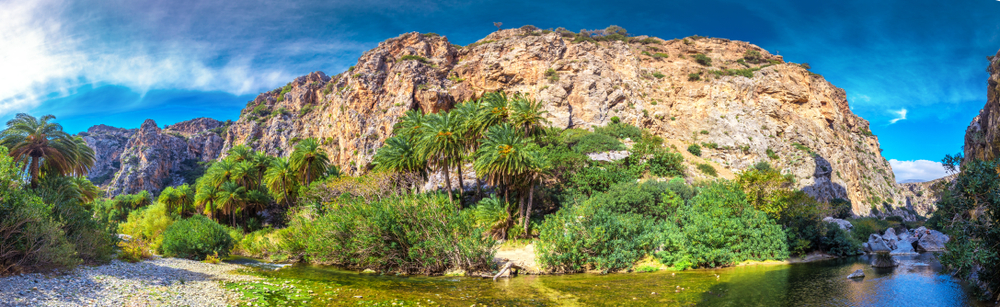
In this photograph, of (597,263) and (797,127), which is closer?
(597,263)

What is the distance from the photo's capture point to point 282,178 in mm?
47781

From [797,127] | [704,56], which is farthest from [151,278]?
[704,56]

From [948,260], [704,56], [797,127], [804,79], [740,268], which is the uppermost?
[704,56]

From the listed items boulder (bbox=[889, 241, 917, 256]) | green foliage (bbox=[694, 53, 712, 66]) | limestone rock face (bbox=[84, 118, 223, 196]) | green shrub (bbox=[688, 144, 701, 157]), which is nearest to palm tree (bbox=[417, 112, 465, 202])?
boulder (bbox=[889, 241, 917, 256])

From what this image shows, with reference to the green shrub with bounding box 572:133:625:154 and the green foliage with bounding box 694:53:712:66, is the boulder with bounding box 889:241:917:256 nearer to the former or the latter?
the green shrub with bounding box 572:133:625:154

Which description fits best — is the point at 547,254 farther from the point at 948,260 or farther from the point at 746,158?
the point at 746,158

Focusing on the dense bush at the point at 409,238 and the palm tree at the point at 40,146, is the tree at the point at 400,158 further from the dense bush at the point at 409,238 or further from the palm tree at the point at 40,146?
the palm tree at the point at 40,146

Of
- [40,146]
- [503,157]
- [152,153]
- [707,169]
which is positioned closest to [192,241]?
[40,146]

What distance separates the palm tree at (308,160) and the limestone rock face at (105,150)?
99756 millimetres

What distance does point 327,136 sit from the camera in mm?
72625

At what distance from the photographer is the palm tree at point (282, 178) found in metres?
47.0

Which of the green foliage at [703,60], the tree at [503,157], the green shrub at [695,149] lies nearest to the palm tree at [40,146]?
the tree at [503,157]

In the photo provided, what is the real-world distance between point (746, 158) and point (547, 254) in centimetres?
4389

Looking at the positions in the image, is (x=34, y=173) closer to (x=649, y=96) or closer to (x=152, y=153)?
(x=649, y=96)
